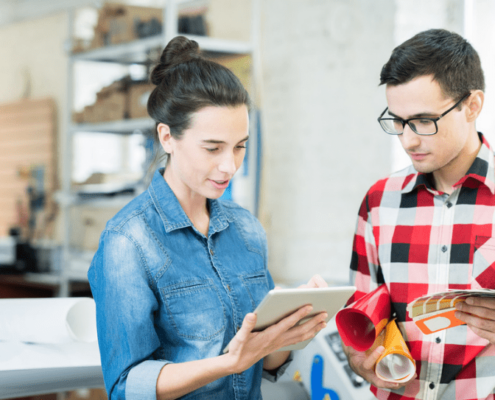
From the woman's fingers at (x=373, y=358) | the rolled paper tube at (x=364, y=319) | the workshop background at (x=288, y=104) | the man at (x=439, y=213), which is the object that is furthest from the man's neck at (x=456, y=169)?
the workshop background at (x=288, y=104)

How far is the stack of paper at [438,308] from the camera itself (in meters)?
1.13

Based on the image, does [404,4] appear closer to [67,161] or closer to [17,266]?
[67,161]

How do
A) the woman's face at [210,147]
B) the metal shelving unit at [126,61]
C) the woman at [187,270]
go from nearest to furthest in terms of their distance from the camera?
the woman at [187,270], the woman's face at [210,147], the metal shelving unit at [126,61]

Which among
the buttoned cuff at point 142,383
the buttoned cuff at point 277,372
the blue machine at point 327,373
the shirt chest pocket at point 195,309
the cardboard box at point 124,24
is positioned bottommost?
the blue machine at point 327,373

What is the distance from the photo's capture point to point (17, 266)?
4.33m

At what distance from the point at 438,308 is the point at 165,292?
64 centimetres

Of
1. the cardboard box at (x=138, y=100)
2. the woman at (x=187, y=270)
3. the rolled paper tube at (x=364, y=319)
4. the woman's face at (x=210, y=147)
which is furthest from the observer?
the cardboard box at (x=138, y=100)

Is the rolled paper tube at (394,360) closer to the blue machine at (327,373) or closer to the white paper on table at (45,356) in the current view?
the blue machine at (327,373)

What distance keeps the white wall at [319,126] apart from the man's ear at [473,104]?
6.72ft

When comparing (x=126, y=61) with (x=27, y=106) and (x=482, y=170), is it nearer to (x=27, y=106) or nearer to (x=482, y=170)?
(x=27, y=106)

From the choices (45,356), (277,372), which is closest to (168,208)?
(277,372)

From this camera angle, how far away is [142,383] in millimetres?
1102

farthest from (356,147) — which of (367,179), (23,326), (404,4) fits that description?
(23,326)

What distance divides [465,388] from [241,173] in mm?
2505
